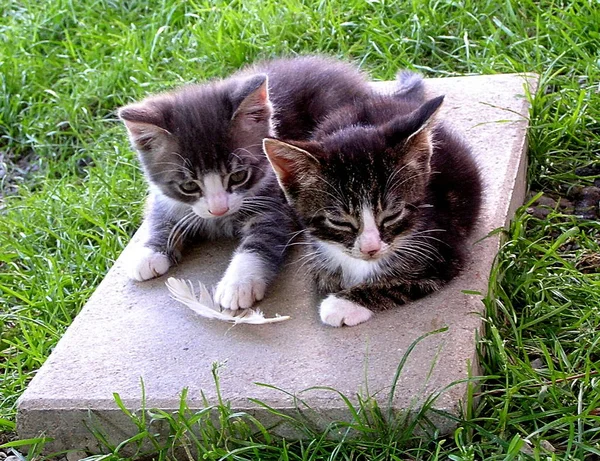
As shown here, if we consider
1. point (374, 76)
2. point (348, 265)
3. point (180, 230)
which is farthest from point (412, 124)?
point (374, 76)

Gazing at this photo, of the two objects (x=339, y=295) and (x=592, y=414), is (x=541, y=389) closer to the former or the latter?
(x=592, y=414)

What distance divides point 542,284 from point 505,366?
513mm

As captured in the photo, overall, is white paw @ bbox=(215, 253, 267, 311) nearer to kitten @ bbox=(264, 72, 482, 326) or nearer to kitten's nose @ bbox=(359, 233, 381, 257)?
kitten @ bbox=(264, 72, 482, 326)

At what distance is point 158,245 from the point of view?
352cm

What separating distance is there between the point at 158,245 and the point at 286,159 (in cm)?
86

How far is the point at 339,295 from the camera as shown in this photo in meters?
3.02

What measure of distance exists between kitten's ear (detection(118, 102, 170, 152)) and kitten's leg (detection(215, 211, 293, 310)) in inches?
20.5

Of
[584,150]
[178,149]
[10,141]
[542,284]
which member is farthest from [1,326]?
[584,150]

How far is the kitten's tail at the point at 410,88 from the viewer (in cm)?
360

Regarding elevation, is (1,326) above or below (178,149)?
below

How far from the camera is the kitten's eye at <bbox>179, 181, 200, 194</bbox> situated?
347 centimetres

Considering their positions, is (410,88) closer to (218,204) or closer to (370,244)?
(218,204)

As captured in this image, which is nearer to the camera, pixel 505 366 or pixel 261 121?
pixel 505 366

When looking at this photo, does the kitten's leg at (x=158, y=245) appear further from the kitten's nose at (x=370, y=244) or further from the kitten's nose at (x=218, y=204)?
the kitten's nose at (x=370, y=244)
